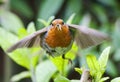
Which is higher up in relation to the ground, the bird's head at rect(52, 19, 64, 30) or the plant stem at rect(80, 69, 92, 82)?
the bird's head at rect(52, 19, 64, 30)

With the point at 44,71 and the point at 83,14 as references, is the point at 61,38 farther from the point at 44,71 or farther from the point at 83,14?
the point at 83,14

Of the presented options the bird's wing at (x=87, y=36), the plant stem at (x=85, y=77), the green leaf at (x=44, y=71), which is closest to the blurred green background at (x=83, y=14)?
the green leaf at (x=44, y=71)

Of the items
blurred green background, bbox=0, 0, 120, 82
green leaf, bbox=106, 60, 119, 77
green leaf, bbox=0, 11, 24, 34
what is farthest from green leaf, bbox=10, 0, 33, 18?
green leaf, bbox=106, 60, 119, 77

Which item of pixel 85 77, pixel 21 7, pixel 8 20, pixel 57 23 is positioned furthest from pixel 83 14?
pixel 85 77

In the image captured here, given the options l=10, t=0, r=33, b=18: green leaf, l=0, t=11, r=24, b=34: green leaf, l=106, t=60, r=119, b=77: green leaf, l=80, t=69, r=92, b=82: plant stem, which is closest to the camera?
l=80, t=69, r=92, b=82: plant stem

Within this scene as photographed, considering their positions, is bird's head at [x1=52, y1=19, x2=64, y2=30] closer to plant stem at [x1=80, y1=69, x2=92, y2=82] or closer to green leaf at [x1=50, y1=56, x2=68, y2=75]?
green leaf at [x1=50, y1=56, x2=68, y2=75]

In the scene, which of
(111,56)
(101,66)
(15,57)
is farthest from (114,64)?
(101,66)

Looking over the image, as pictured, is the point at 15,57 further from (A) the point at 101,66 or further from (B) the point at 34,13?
(B) the point at 34,13
